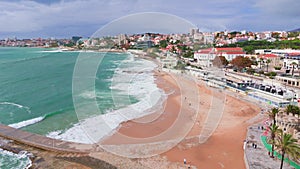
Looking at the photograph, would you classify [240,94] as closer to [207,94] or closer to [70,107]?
[207,94]

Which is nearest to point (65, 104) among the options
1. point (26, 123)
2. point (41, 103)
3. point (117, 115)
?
point (41, 103)

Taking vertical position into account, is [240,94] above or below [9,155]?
above

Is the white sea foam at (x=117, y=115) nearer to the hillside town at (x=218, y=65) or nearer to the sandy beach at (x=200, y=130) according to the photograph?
the sandy beach at (x=200, y=130)

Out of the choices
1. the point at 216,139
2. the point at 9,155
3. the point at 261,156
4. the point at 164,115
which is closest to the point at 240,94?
the point at 164,115

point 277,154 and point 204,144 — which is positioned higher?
point 277,154

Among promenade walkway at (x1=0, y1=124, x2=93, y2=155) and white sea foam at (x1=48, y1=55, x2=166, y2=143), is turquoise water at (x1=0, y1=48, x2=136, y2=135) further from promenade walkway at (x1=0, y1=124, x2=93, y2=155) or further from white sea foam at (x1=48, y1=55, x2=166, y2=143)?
white sea foam at (x1=48, y1=55, x2=166, y2=143)

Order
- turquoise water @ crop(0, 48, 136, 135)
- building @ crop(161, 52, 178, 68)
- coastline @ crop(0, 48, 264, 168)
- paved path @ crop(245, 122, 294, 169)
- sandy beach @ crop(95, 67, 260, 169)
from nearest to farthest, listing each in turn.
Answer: paved path @ crop(245, 122, 294, 169) → coastline @ crop(0, 48, 264, 168) → sandy beach @ crop(95, 67, 260, 169) → turquoise water @ crop(0, 48, 136, 135) → building @ crop(161, 52, 178, 68)

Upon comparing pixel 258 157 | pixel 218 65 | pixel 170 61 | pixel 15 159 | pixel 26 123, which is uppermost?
pixel 170 61

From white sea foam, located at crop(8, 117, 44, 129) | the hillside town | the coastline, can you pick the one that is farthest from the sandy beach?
white sea foam, located at crop(8, 117, 44, 129)

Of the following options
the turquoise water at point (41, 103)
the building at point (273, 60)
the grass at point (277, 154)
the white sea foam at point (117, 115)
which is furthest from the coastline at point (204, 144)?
the building at point (273, 60)

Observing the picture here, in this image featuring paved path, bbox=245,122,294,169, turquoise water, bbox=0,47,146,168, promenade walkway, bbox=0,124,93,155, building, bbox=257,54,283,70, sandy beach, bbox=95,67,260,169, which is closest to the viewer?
A: paved path, bbox=245,122,294,169

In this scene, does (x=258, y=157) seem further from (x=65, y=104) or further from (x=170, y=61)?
(x=65, y=104)
